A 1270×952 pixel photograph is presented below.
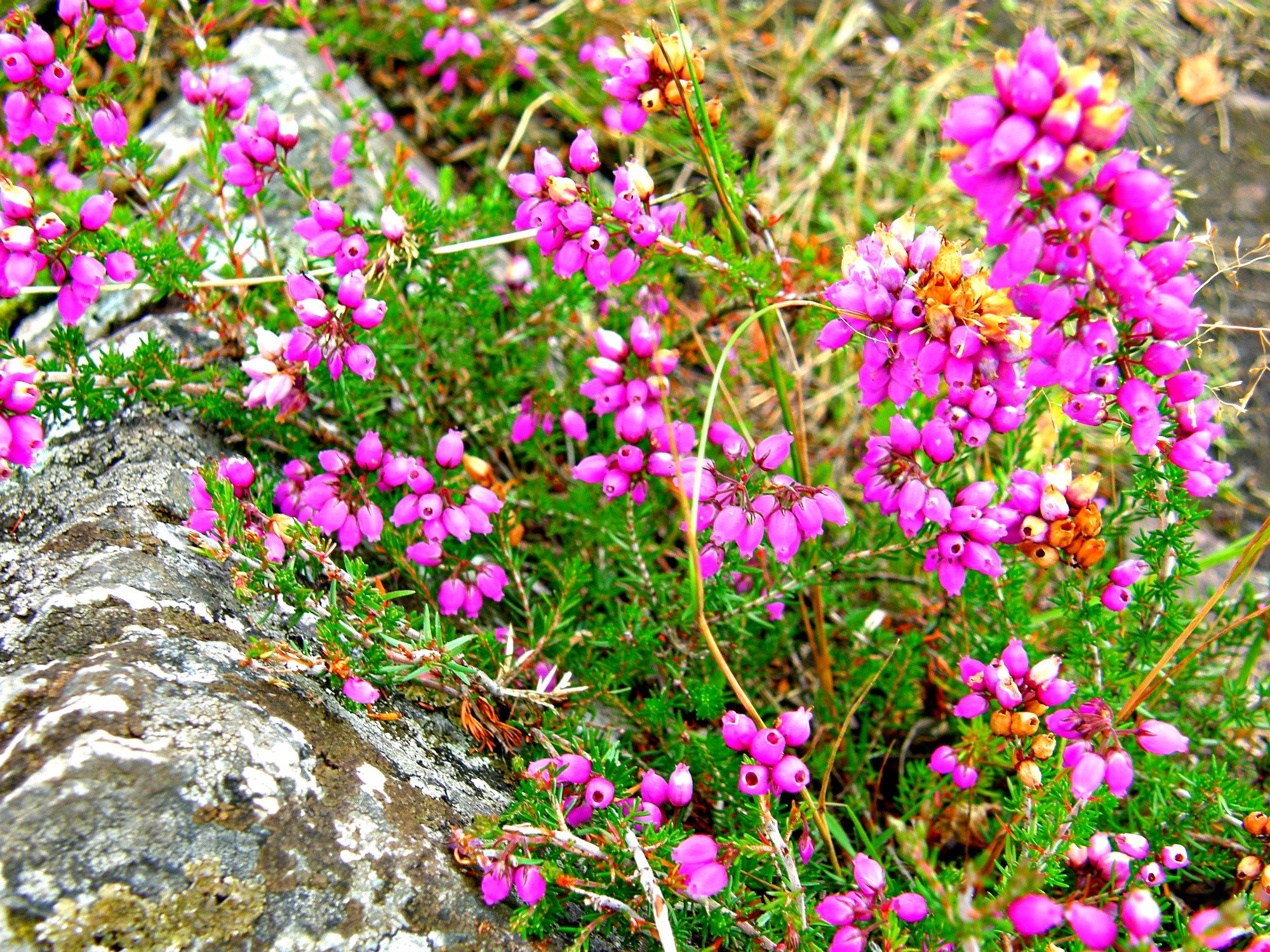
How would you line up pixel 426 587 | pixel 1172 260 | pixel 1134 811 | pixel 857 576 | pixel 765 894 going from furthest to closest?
pixel 857 576
pixel 426 587
pixel 1134 811
pixel 765 894
pixel 1172 260

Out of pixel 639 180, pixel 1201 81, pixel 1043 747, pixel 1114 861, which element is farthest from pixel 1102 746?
pixel 1201 81

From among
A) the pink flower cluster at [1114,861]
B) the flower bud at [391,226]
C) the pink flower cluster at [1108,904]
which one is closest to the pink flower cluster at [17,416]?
the flower bud at [391,226]

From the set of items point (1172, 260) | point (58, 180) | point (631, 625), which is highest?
point (1172, 260)

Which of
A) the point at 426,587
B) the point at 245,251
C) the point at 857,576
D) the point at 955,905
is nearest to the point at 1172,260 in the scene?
the point at 955,905

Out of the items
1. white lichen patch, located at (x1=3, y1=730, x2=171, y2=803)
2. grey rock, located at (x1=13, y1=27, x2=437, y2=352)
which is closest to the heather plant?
grey rock, located at (x1=13, y1=27, x2=437, y2=352)

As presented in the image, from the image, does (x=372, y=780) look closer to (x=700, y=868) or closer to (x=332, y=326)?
(x=700, y=868)

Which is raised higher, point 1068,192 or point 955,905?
point 1068,192

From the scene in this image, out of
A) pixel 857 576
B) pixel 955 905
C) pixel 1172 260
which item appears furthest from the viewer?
pixel 857 576

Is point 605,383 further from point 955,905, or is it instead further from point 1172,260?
point 955,905
